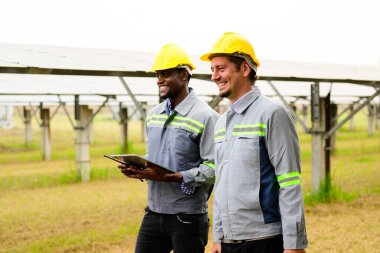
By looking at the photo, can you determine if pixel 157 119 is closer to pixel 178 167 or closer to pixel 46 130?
pixel 178 167

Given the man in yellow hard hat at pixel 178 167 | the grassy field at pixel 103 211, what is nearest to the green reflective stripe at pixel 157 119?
the man in yellow hard hat at pixel 178 167

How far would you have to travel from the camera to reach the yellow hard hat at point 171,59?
319cm

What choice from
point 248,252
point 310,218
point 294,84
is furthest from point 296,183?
point 294,84

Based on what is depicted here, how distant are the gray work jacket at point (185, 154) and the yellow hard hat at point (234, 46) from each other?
672 mm

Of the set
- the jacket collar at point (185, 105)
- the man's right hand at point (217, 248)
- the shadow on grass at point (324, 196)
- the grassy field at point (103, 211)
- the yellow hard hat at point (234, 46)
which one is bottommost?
the grassy field at point (103, 211)

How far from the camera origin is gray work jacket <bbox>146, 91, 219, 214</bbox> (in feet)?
10.1

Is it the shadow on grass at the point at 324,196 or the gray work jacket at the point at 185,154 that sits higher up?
the gray work jacket at the point at 185,154

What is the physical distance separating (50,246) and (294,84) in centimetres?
1022

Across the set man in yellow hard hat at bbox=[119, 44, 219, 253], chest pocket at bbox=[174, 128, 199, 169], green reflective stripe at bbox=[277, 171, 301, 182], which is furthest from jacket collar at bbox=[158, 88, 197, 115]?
green reflective stripe at bbox=[277, 171, 301, 182]

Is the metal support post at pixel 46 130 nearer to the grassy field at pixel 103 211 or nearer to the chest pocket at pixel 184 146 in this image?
the grassy field at pixel 103 211

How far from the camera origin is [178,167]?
313cm

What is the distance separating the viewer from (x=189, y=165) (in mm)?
3152

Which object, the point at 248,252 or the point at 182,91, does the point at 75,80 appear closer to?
the point at 182,91

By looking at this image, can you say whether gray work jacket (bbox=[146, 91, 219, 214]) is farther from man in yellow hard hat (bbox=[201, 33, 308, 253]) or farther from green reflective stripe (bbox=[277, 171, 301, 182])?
green reflective stripe (bbox=[277, 171, 301, 182])
